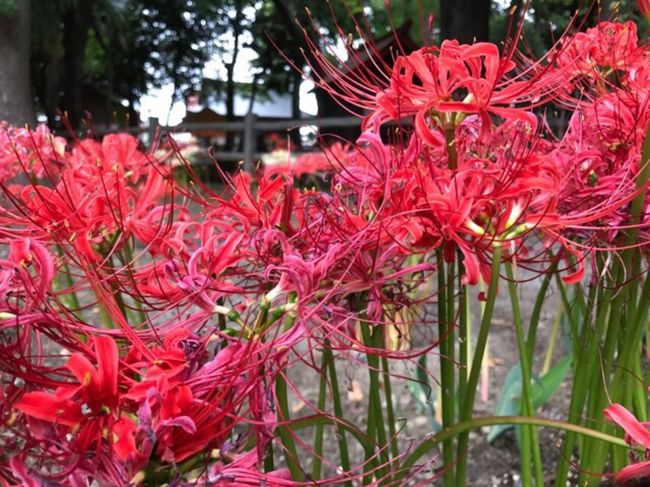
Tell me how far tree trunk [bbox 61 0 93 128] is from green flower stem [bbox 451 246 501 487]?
9.56 metres

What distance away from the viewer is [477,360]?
636mm

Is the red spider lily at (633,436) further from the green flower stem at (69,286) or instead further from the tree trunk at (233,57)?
the tree trunk at (233,57)

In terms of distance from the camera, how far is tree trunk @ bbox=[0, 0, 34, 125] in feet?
13.6

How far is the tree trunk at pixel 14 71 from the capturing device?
13.6ft

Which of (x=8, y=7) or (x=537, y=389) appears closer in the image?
(x=537, y=389)

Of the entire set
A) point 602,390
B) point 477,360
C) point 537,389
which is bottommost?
point 537,389

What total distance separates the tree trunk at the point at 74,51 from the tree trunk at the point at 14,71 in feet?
17.3

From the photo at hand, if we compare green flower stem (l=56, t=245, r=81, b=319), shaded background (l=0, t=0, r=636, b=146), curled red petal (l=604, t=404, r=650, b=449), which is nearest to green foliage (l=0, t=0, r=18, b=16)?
shaded background (l=0, t=0, r=636, b=146)

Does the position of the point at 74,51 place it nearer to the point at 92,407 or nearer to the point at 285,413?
the point at 285,413

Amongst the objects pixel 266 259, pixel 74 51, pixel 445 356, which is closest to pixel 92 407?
pixel 266 259

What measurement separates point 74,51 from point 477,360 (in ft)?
34.5

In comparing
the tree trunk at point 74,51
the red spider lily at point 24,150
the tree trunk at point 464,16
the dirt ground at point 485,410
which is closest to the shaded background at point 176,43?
the tree trunk at point 74,51

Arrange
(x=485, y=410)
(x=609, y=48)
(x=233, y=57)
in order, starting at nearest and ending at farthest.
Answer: (x=609, y=48)
(x=485, y=410)
(x=233, y=57)

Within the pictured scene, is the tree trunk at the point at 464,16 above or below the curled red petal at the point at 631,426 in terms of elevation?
above
